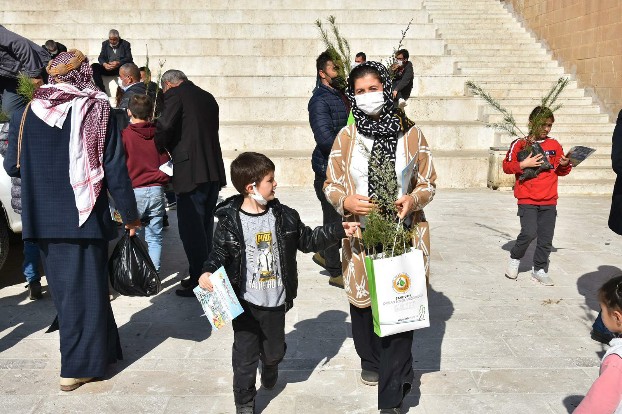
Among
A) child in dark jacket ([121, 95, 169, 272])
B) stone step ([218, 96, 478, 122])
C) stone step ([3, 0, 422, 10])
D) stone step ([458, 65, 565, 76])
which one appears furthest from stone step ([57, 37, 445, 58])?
child in dark jacket ([121, 95, 169, 272])

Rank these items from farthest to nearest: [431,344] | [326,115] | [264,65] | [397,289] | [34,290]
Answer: [264,65], [34,290], [326,115], [431,344], [397,289]

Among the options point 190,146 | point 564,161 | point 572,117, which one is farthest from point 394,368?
point 572,117

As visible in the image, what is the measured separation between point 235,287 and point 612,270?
4.49m

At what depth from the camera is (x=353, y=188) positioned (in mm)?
3576

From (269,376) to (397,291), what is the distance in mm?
1084

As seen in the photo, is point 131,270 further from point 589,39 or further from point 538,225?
point 589,39

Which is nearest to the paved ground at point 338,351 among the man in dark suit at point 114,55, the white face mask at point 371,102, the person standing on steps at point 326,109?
the person standing on steps at point 326,109

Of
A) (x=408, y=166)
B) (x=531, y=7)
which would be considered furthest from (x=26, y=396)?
(x=531, y=7)

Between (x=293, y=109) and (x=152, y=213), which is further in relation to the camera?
(x=293, y=109)

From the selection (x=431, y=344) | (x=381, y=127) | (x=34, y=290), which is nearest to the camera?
(x=381, y=127)

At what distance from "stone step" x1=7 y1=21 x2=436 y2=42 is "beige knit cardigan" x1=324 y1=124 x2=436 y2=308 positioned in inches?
454

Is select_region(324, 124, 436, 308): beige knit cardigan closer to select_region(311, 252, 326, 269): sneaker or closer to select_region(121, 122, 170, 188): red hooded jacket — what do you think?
select_region(121, 122, 170, 188): red hooded jacket

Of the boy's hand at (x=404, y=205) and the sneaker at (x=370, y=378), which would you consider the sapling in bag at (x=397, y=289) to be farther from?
the sneaker at (x=370, y=378)

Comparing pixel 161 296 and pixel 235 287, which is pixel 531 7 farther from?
pixel 235 287
